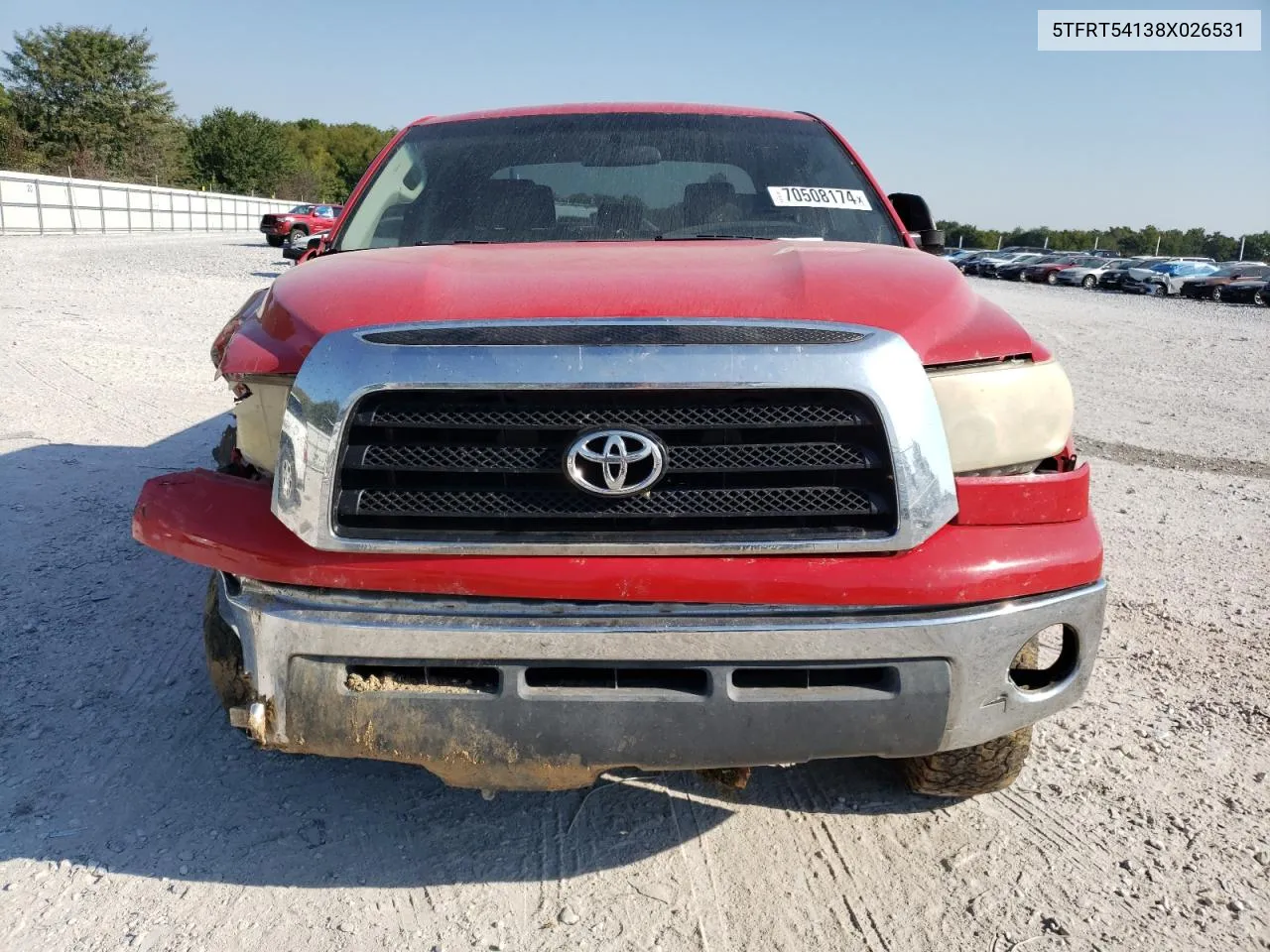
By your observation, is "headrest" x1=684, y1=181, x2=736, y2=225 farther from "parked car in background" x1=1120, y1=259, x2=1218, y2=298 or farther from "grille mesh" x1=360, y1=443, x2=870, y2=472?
"parked car in background" x1=1120, y1=259, x2=1218, y2=298

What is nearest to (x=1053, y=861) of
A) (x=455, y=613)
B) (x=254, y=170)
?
(x=455, y=613)

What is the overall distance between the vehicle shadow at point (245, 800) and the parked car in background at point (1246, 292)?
3454 cm

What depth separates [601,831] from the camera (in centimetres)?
259

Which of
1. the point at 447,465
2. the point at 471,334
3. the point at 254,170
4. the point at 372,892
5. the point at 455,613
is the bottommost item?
the point at 372,892

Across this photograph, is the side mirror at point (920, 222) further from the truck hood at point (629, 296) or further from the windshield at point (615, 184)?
the truck hood at point (629, 296)

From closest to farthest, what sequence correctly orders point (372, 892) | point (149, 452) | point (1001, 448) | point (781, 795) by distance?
point (1001, 448) < point (372, 892) < point (781, 795) < point (149, 452)

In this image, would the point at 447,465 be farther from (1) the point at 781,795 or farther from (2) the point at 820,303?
(1) the point at 781,795

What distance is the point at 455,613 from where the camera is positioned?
202 centimetres

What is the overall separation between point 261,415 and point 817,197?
202 cm

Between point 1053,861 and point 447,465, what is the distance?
5.83 feet

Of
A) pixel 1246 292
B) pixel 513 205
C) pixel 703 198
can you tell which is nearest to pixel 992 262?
pixel 1246 292

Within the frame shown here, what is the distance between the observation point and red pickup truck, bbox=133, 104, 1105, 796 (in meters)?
1.98

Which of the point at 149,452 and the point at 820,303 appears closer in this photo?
the point at 820,303

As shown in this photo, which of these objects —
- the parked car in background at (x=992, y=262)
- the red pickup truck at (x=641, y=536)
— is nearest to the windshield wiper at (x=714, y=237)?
the red pickup truck at (x=641, y=536)
